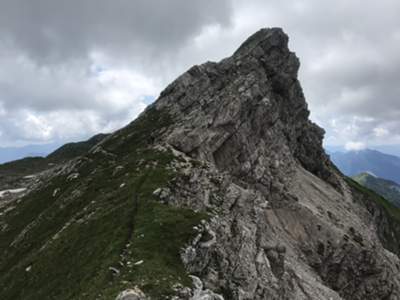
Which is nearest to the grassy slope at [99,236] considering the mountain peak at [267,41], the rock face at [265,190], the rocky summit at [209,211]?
the rocky summit at [209,211]

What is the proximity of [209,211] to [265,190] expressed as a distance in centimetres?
3345

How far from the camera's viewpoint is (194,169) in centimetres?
5616

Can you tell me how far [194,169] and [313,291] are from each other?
951 inches

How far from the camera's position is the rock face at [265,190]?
146 ft

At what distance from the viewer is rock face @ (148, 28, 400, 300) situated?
44438 millimetres

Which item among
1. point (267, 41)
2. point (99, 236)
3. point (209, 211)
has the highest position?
point (267, 41)

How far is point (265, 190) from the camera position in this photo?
78.9m

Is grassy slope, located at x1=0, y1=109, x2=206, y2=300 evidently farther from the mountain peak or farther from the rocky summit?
the mountain peak

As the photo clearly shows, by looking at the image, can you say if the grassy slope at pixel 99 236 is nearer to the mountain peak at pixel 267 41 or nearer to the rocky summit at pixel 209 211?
the rocky summit at pixel 209 211

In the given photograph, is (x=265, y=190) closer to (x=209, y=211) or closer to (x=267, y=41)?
(x=209, y=211)

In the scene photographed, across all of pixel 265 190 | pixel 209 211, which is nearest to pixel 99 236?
pixel 209 211

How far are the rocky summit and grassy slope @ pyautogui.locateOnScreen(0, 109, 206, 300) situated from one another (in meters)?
0.18

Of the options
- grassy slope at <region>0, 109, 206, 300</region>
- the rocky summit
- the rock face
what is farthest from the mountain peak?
grassy slope at <region>0, 109, 206, 300</region>

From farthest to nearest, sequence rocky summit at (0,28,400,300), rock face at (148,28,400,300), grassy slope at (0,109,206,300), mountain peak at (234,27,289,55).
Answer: mountain peak at (234,27,289,55)
rock face at (148,28,400,300)
rocky summit at (0,28,400,300)
grassy slope at (0,109,206,300)
